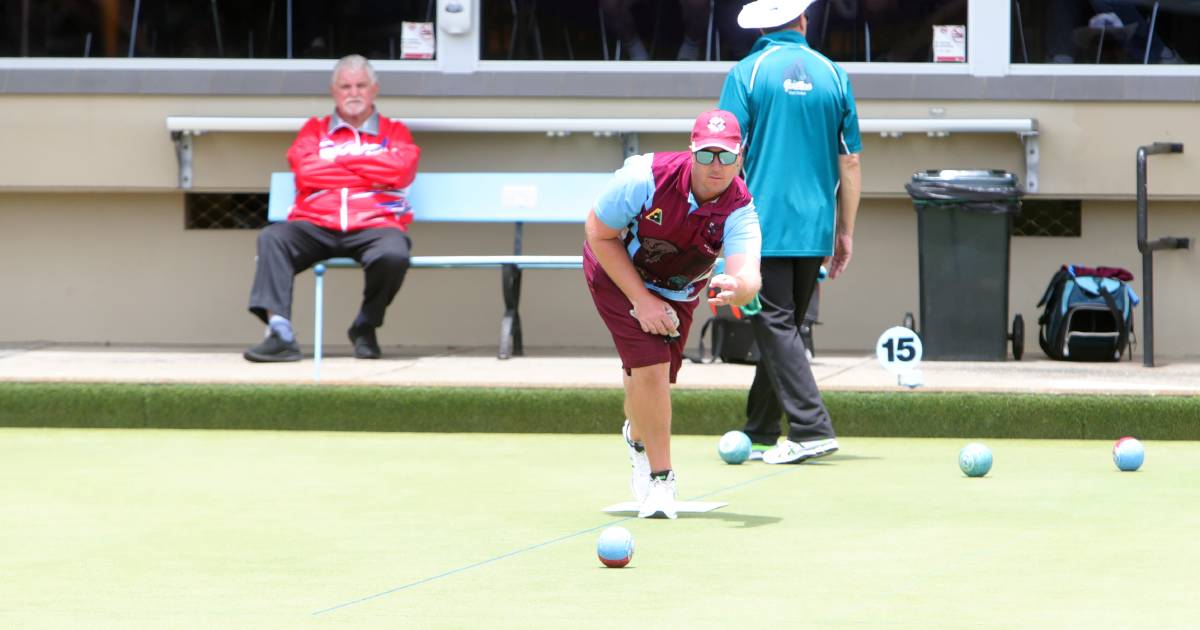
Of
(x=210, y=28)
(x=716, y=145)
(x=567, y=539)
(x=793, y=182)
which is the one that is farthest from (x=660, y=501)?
(x=210, y=28)

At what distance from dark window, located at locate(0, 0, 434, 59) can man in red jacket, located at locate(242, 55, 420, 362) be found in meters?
0.69

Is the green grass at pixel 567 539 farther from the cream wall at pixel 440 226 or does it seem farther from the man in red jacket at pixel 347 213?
the cream wall at pixel 440 226

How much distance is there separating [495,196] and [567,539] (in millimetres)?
4473

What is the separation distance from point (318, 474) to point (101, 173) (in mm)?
3830

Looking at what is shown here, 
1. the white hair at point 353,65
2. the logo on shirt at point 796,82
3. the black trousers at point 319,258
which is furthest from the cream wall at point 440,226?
the logo on shirt at point 796,82

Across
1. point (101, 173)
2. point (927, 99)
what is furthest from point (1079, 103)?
point (101, 173)

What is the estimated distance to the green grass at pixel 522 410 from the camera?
6.31 m

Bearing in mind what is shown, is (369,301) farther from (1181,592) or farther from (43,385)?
(1181,592)

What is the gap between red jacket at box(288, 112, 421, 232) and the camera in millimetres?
8000

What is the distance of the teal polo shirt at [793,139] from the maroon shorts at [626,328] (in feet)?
3.46

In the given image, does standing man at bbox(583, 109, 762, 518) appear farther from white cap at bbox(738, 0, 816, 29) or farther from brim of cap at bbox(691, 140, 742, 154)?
white cap at bbox(738, 0, 816, 29)

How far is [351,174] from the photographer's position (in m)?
8.09

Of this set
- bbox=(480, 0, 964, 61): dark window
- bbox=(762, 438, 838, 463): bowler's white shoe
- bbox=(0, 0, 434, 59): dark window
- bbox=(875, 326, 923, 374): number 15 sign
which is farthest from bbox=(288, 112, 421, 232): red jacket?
bbox=(762, 438, 838, 463): bowler's white shoe

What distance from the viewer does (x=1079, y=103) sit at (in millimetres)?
8484
